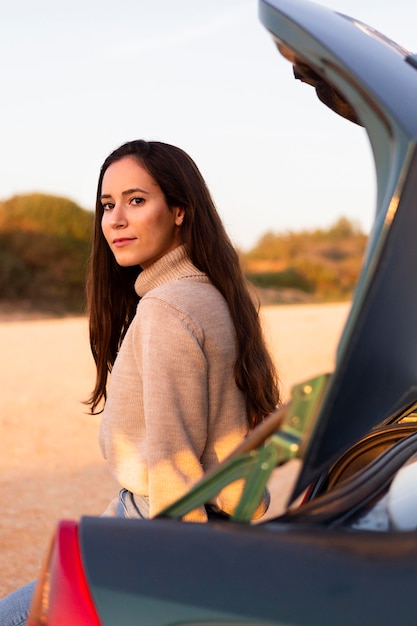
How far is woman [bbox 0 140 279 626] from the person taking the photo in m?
2.02

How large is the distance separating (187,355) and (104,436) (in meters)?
0.30

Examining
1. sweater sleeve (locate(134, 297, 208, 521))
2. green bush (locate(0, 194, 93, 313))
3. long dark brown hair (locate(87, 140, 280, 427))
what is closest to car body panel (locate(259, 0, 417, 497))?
sweater sleeve (locate(134, 297, 208, 521))

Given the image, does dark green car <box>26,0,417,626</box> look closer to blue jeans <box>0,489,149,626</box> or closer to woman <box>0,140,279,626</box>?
woman <box>0,140,279,626</box>

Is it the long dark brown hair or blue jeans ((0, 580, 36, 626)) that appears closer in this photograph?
blue jeans ((0, 580, 36, 626))

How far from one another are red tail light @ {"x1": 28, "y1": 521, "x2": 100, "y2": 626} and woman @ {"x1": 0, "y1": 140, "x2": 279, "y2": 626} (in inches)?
26.5

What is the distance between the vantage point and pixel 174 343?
2.04 m

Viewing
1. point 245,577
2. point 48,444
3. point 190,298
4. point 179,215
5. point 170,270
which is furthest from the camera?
point 48,444

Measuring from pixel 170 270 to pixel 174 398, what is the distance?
45 cm

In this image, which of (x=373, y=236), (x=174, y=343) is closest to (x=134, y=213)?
(x=174, y=343)

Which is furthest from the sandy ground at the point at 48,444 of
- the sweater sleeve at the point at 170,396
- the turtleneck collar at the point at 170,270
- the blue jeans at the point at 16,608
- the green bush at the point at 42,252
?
the green bush at the point at 42,252

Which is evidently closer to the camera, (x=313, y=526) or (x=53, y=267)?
(x=313, y=526)

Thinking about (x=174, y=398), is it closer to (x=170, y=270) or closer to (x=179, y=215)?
(x=170, y=270)

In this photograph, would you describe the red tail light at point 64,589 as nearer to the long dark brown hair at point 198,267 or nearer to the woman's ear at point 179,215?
the long dark brown hair at point 198,267

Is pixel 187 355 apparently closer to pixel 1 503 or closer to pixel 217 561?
pixel 217 561
